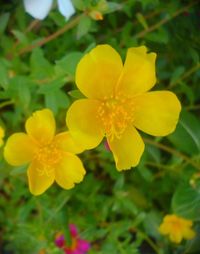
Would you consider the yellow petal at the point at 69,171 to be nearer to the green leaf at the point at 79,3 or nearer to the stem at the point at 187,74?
the green leaf at the point at 79,3

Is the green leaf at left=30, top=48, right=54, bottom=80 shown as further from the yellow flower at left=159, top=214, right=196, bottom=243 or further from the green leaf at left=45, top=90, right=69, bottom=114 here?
the yellow flower at left=159, top=214, right=196, bottom=243

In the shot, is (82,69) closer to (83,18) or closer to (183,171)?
(83,18)

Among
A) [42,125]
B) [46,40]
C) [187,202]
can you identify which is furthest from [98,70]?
[187,202]

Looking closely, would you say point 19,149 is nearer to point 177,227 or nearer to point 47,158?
point 47,158

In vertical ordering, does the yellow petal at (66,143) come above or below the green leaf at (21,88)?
below

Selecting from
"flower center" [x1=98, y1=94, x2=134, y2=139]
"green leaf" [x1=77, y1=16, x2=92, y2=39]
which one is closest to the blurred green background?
"green leaf" [x1=77, y1=16, x2=92, y2=39]

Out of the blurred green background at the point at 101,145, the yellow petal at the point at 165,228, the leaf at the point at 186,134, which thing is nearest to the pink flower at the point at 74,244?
the blurred green background at the point at 101,145
